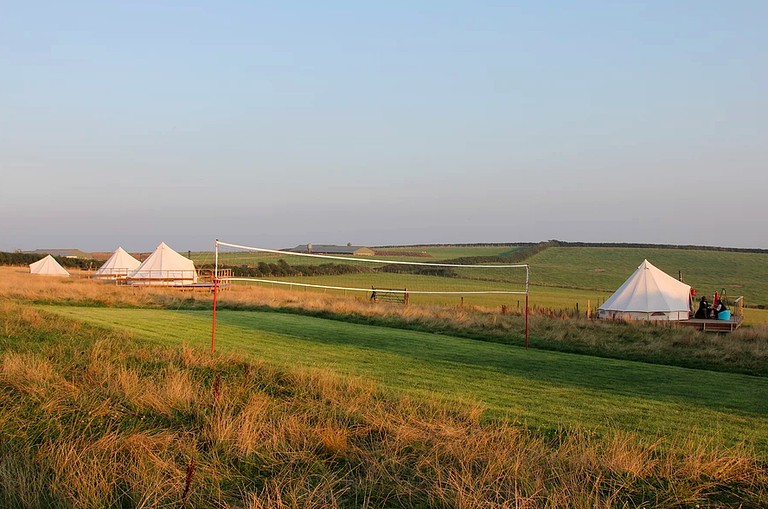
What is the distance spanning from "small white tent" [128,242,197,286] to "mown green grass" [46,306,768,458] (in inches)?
1262

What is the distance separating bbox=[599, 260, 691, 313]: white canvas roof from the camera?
3183 centimetres

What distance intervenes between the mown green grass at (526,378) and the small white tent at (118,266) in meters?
41.5

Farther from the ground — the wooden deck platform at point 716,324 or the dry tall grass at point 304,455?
the dry tall grass at point 304,455

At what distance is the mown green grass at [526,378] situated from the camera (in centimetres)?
797

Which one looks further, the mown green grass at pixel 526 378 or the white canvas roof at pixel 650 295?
the white canvas roof at pixel 650 295

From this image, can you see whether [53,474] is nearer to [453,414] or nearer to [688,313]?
[453,414]

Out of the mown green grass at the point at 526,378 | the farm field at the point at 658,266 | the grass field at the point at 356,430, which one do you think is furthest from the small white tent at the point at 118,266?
the grass field at the point at 356,430

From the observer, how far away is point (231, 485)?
5.45 meters

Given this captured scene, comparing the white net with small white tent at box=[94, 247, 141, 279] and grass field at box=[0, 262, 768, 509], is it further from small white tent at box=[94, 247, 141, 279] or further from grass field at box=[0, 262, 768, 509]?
grass field at box=[0, 262, 768, 509]

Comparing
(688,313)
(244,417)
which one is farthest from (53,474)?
(688,313)

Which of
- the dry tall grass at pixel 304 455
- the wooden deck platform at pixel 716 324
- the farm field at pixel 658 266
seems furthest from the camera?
the farm field at pixel 658 266

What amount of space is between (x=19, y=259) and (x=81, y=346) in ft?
232

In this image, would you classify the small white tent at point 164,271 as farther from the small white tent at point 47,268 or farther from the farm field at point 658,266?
the farm field at point 658,266

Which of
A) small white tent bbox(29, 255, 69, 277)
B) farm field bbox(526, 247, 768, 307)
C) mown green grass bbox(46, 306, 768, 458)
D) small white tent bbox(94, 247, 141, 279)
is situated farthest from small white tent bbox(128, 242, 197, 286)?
mown green grass bbox(46, 306, 768, 458)
